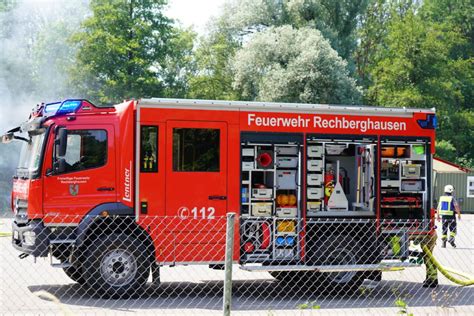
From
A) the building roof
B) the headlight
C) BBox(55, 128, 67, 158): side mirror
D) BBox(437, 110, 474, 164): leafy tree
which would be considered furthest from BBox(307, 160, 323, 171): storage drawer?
BBox(437, 110, 474, 164): leafy tree

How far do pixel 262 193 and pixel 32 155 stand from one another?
3.40 meters

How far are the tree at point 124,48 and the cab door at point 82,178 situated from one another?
101 feet

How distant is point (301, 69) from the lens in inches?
1619

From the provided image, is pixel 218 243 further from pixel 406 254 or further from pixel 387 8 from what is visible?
pixel 387 8

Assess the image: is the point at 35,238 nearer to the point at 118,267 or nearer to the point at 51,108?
the point at 118,267

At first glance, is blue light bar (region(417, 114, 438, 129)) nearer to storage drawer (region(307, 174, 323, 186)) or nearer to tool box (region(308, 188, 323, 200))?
storage drawer (region(307, 174, 323, 186))

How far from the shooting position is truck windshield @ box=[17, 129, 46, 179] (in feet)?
36.3

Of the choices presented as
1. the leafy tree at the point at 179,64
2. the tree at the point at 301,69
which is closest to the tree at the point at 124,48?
the leafy tree at the point at 179,64

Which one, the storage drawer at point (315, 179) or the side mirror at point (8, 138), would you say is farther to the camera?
the side mirror at point (8, 138)

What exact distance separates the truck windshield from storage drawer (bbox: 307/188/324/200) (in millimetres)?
3977

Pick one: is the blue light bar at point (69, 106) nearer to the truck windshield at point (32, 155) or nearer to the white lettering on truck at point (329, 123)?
the truck windshield at point (32, 155)

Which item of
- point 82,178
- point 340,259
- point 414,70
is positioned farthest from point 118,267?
point 414,70

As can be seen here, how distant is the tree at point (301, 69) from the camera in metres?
40.9

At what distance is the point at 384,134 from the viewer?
1215cm
